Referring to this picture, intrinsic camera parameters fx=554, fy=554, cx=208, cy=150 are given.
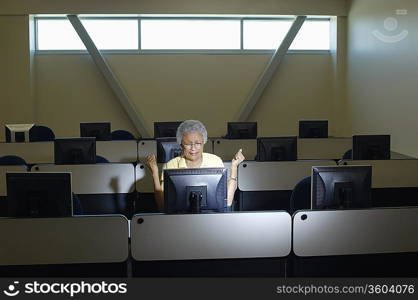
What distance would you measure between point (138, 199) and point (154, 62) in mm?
6003

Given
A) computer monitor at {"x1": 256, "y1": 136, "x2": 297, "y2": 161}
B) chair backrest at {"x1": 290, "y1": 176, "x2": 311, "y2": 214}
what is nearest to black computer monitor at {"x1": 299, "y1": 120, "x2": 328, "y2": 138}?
computer monitor at {"x1": 256, "y1": 136, "x2": 297, "y2": 161}

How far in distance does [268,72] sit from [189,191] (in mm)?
7843

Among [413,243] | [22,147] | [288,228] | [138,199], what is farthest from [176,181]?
[22,147]

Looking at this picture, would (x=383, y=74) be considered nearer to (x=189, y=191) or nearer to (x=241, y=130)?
(x=241, y=130)

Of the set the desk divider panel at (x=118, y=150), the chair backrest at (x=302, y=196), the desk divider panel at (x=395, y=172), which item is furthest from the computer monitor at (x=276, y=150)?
the desk divider panel at (x=118, y=150)

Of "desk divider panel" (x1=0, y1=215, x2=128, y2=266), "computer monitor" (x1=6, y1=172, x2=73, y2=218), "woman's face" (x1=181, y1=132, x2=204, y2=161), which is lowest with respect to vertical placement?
"desk divider panel" (x1=0, y1=215, x2=128, y2=266)

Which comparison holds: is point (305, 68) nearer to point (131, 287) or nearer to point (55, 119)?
point (55, 119)

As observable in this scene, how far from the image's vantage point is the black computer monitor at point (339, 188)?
2.95 m

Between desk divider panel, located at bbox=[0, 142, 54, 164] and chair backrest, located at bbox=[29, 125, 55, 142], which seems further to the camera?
chair backrest, located at bbox=[29, 125, 55, 142]

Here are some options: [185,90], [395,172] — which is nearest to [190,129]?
[395,172]

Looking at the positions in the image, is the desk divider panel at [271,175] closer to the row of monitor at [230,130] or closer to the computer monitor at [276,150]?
the computer monitor at [276,150]

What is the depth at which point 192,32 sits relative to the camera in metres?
10.7

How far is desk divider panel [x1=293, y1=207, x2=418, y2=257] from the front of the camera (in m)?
2.60

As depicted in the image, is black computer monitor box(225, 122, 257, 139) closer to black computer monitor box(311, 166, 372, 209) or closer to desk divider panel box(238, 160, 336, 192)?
desk divider panel box(238, 160, 336, 192)
